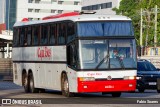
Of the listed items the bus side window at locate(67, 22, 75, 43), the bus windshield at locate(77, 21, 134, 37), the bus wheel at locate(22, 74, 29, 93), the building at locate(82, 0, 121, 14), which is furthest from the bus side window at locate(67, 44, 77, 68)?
the building at locate(82, 0, 121, 14)

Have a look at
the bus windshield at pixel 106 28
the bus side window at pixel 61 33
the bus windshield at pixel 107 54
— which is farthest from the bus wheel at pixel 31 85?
the bus windshield at pixel 107 54

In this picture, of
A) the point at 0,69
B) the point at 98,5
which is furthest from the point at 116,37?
the point at 98,5

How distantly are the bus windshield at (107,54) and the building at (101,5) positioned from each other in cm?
11530

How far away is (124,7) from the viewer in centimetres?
11569

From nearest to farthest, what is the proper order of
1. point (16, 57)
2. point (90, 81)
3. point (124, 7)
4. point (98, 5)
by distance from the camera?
point (90, 81) → point (16, 57) → point (124, 7) → point (98, 5)

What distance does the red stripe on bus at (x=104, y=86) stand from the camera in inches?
1101

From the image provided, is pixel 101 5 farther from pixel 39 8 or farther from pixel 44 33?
pixel 44 33

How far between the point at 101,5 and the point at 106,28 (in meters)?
124

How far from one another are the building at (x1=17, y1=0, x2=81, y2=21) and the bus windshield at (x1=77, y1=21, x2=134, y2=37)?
128594 mm

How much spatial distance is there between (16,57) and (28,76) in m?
1.72

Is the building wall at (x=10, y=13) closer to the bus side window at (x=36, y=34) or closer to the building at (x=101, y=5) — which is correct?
the building at (x=101, y=5)

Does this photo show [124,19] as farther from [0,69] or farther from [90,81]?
[0,69]

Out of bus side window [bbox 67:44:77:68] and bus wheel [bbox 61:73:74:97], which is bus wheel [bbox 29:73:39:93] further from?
bus side window [bbox 67:44:77:68]

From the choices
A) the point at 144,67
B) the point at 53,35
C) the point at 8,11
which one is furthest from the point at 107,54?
the point at 8,11
